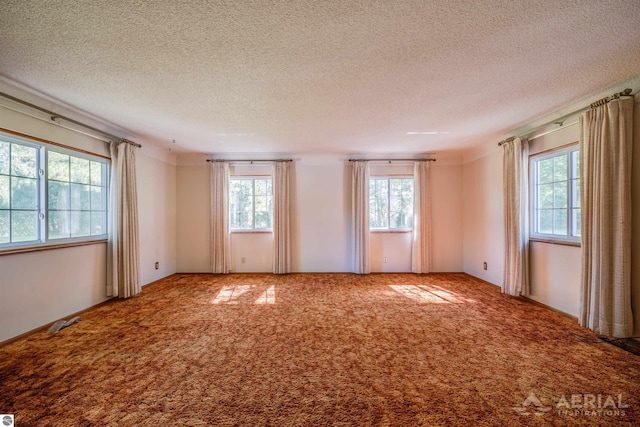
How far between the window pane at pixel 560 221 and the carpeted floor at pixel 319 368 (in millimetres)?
1082

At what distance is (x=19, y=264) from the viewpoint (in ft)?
9.09

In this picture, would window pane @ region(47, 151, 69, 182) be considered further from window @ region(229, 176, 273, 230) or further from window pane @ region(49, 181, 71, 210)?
window @ region(229, 176, 273, 230)

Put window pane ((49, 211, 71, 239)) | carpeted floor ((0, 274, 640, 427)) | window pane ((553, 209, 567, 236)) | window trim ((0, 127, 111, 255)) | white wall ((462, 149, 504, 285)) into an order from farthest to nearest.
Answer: white wall ((462, 149, 504, 285)) < window pane ((553, 209, 567, 236)) < window pane ((49, 211, 71, 239)) < window trim ((0, 127, 111, 255)) < carpeted floor ((0, 274, 640, 427))

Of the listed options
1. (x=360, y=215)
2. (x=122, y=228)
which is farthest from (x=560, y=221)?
(x=122, y=228)

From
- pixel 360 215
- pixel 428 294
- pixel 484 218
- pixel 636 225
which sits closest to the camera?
pixel 636 225

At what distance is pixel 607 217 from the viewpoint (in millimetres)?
2730

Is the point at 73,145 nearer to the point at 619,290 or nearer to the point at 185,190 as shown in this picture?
the point at 185,190

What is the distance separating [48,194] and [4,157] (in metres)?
0.56

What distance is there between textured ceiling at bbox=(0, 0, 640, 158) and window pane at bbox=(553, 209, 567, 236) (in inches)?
52.0

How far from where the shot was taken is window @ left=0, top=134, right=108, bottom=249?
2750 millimetres

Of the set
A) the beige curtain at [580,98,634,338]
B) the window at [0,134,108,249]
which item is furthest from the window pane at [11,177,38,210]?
the beige curtain at [580,98,634,338]

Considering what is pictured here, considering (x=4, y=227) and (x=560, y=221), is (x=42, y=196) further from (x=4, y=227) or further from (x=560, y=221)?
(x=560, y=221)

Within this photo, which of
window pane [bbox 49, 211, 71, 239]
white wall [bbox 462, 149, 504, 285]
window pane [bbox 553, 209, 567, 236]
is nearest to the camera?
window pane [bbox 49, 211, 71, 239]

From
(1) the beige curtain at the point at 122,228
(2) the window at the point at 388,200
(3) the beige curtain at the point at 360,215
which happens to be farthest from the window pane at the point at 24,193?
(2) the window at the point at 388,200
